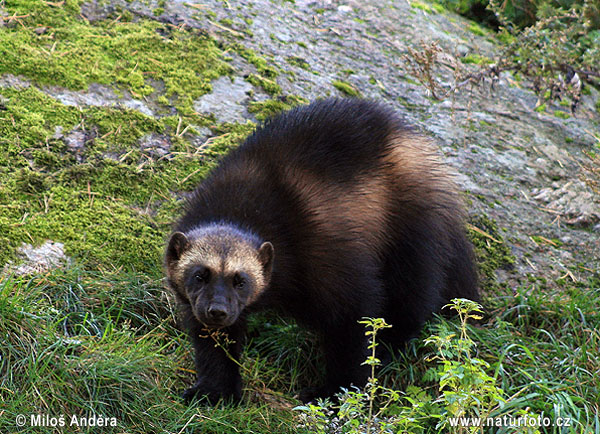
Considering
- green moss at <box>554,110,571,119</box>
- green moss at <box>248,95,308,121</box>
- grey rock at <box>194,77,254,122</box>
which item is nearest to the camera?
grey rock at <box>194,77,254,122</box>

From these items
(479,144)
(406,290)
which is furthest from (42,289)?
(479,144)

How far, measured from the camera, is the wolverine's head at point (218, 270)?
12.0 ft

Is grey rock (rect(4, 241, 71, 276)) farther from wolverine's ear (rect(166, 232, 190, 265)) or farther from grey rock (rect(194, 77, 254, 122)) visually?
grey rock (rect(194, 77, 254, 122))

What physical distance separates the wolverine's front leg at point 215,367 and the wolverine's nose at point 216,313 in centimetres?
30

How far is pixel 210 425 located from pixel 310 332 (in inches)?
47.3

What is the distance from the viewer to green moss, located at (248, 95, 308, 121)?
5.95 m

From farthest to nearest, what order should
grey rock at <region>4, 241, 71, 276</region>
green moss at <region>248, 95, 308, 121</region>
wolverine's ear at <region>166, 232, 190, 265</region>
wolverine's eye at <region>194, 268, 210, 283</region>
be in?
1. green moss at <region>248, 95, 308, 121</region>
2. grey rock at <region>4, 241, 71, 276</region>
3. wolverine's ear at <region>166, 232, 190, 265</region>
4. wolverine's eye at <region>194, 268, 210, 283</region>

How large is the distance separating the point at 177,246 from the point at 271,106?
2.45 meters

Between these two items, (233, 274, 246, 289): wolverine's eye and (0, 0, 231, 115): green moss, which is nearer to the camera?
(233, 274, 246, 289): wolverine's eye

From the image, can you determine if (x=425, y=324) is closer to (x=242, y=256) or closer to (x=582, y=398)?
(x=582, y=398)

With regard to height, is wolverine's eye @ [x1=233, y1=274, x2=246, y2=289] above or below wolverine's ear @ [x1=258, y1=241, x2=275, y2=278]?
below

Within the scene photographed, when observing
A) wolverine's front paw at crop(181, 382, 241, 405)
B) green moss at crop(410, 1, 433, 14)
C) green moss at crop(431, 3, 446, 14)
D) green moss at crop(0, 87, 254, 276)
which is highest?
green moss at crop(431, 3, 446, 14)

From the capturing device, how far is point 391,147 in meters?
4.60

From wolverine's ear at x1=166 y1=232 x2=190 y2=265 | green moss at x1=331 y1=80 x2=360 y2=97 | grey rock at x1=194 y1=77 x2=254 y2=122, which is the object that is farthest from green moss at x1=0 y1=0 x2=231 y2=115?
wolverine's ear at x1=166 y1=232 x2=190 y2=265
